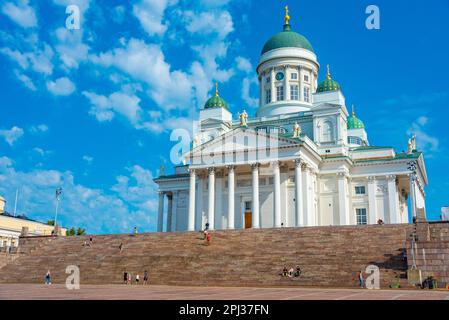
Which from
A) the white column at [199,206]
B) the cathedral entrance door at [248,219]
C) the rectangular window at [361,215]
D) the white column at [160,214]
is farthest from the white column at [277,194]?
the white column at [160,214]

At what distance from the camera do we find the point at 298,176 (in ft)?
152

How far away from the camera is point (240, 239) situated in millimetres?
37500

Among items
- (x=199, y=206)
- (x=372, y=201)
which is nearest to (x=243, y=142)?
(x=199, y=206)

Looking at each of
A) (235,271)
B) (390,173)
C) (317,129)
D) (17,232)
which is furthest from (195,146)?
(17,232)

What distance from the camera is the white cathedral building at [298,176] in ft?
157

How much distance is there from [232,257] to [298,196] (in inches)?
593

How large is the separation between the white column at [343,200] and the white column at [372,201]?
251 centimetres

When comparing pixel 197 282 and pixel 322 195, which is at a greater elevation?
pixel 322 195

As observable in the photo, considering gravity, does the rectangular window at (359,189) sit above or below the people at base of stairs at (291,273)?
above

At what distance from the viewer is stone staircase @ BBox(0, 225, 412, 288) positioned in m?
28.7

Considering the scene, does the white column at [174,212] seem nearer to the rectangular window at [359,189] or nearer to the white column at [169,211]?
the white column at [169,211]

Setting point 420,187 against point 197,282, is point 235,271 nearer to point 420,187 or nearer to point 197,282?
point 197,282

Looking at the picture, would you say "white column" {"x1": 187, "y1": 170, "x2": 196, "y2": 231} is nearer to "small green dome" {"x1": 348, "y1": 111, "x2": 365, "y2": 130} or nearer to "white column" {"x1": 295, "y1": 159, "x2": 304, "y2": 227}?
"white column" {"x1": 295, "y1": 159, "x2": 304, "y2": 227}

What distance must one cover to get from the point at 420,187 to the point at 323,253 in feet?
96.2
